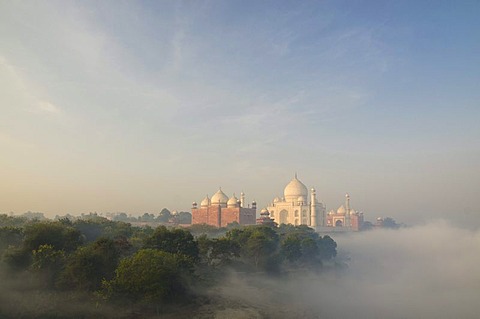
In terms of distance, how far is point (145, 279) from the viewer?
30.8 m

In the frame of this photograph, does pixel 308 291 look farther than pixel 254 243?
No

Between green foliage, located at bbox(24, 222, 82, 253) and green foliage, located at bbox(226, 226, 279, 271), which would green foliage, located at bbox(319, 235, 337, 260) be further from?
green foliage, located at bbox(24, 222, 82, 253)

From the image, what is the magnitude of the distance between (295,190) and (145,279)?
3528 inches

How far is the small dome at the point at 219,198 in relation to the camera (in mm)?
112844

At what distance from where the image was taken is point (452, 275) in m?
58.6

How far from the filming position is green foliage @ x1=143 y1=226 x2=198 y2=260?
144 feet

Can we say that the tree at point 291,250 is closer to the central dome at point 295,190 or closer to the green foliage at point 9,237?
the green foliage at point 9,237

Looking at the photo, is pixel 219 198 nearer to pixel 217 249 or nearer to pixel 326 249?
pixel 326 249

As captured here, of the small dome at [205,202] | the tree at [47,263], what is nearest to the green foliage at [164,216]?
the small dome at [205,202]

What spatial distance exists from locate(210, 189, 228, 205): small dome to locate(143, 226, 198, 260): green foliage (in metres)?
66.8

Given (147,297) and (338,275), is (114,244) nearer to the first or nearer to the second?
(147,297)

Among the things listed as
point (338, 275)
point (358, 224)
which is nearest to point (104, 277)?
point (338, 275)

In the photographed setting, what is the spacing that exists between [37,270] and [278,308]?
22.0 meters

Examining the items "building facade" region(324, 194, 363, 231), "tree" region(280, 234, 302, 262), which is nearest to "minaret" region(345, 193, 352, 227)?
"building facade" region(324, 194, 363, 231)
